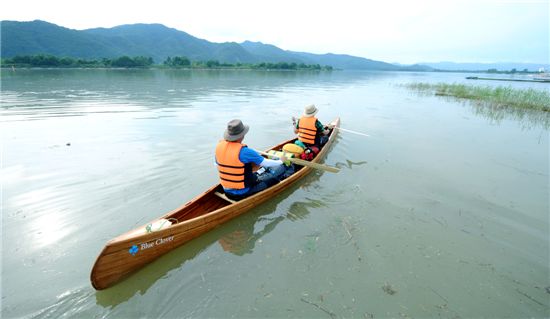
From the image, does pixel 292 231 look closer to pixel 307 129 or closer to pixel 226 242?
pixel 226 242

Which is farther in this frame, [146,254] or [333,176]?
[333,176]

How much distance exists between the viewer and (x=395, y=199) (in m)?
6.26

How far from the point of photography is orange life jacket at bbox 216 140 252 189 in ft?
15.1

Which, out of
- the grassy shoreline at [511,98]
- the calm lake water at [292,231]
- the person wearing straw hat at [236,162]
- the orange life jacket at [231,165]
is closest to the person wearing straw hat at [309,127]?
the calm lake water at [292,231]

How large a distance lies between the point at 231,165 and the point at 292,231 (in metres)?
1.68

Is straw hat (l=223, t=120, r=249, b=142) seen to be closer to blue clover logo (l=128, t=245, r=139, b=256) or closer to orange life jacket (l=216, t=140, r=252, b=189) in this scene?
orange life jacket (l=216, t=140, r=252, b=189)

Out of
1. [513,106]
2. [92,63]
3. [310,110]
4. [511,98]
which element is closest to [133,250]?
[310,110]

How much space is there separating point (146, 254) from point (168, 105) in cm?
1385

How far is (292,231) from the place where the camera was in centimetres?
495

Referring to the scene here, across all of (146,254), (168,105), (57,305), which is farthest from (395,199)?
(168,105)

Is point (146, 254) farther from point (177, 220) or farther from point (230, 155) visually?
point (230, 155)

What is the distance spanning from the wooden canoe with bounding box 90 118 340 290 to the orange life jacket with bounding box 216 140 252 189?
1.27ft

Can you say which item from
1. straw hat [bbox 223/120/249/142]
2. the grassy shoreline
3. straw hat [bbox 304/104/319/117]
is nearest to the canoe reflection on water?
straw hat [bbox 223/120/249/142]

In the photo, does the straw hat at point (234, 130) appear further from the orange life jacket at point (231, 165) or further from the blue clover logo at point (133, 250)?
the blue clover logo at point (133, 250)
